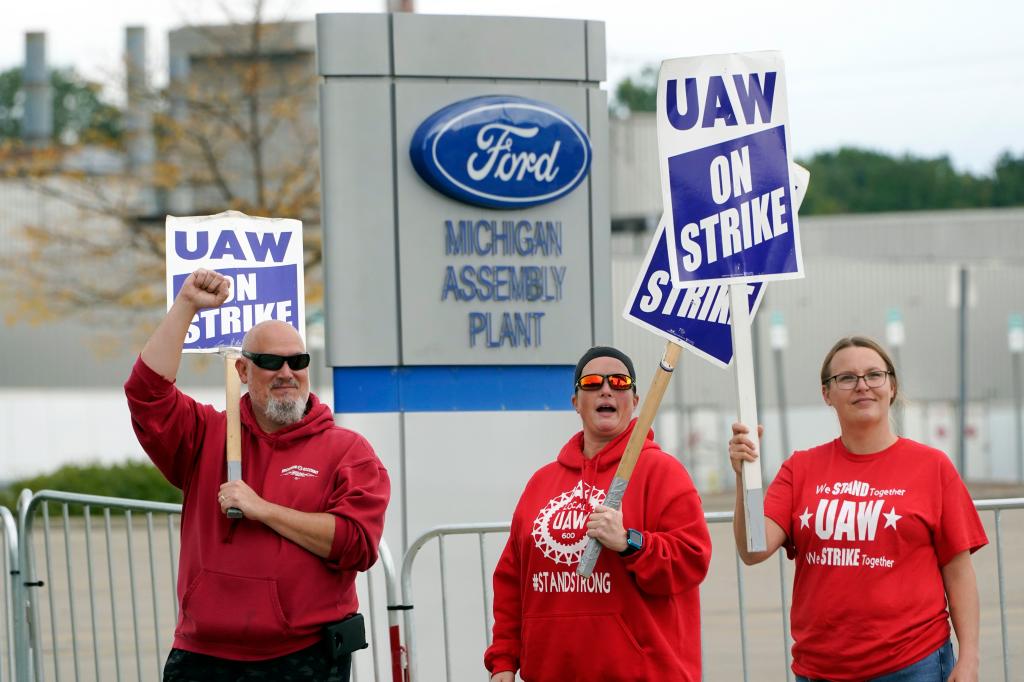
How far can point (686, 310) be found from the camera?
503cm

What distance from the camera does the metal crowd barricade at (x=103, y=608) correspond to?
6695mm

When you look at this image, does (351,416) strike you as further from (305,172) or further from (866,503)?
(305,172)

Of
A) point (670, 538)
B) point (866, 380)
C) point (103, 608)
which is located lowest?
point (103, 608)

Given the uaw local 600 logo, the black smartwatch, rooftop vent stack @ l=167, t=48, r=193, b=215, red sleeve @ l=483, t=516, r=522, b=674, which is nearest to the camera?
the black smartwatch

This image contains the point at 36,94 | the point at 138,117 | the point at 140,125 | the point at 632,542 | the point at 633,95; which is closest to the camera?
the point at 632,542

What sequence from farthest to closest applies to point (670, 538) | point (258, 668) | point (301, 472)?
point (301, 472) < point (258, 668) < point (670, 538)

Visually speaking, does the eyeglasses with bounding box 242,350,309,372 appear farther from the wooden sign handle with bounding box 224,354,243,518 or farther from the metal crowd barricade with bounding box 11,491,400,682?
A: the metal crowd barricade with bounding box 11,491,400,682

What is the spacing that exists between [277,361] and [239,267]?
81 cm

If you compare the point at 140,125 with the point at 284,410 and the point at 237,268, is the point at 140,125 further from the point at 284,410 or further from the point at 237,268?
the point at 284,410

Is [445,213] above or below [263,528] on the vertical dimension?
above

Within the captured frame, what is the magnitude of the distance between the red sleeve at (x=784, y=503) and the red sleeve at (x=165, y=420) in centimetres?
191

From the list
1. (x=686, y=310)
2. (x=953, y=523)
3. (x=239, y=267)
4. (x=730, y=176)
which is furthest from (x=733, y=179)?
(x=239, y=267)

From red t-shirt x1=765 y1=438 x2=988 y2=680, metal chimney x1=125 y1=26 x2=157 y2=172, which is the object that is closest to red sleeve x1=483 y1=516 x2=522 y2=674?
red t-shirt x1=765 y1=438 x2=988 y2=680

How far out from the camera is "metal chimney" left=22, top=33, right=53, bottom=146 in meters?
39.9
